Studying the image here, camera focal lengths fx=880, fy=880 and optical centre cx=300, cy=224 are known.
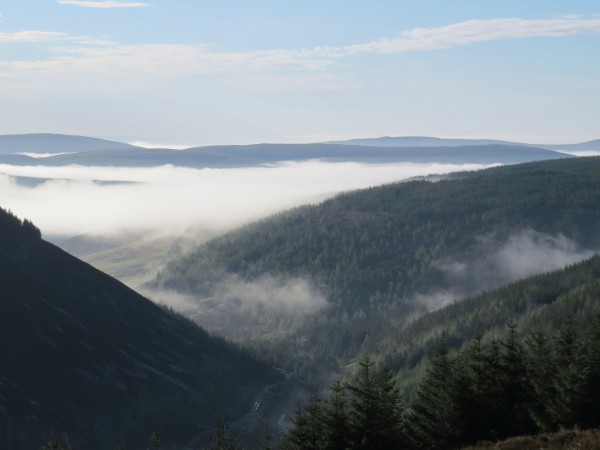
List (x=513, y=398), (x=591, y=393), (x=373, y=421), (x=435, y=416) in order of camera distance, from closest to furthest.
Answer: (x=373, y=421) → (x=591, y=393) → (x=435, y=416) → (x=513, y=398)

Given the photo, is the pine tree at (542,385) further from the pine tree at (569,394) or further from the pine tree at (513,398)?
the pine tree at (513,398)

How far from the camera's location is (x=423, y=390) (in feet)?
262

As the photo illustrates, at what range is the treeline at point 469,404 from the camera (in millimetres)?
71312

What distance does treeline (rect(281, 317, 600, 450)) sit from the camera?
234ft

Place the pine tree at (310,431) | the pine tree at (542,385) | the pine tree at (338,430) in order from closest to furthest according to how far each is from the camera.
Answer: the pine tree at (338,430) → the pine tree at (310,431) → the pine tree at (542,385)

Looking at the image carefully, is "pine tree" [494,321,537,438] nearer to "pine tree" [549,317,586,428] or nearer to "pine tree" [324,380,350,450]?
"pine tree" [549,317,586,428]

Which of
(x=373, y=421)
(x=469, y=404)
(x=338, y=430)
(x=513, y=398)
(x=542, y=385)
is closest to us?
(x=373, y=421)

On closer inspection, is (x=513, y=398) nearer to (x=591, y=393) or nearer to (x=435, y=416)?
(x=435, y=416)

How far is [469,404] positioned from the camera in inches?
2990

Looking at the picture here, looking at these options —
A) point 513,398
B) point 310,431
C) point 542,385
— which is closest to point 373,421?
point 310,431

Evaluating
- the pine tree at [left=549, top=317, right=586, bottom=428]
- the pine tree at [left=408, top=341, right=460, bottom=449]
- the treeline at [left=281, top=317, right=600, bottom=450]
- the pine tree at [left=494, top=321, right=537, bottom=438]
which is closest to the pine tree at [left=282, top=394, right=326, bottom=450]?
the treeline at [left=281, top=317, right=600, bottom=450]

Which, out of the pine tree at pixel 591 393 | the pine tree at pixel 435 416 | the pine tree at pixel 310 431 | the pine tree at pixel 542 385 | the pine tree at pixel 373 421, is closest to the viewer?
the pine tree at pixel 373 421

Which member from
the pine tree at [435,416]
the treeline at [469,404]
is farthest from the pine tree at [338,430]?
the pine tree at [435,416]

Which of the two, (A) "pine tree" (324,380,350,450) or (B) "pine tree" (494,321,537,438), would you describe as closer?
(A) "pine tree" (324,380,350,450)
